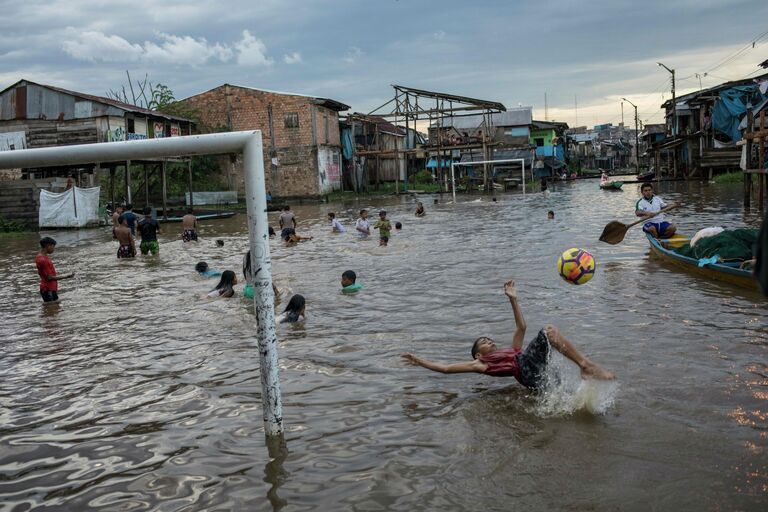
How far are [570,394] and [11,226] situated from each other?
27.2m

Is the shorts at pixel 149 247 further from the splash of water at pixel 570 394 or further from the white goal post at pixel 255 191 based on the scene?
the splash of water at pixel 570 394

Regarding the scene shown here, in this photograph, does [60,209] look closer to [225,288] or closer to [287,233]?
[287,233]

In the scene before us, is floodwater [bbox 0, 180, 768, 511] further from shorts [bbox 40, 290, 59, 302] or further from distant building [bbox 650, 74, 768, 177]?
distant building [bbox 650, 74, 768, 177]

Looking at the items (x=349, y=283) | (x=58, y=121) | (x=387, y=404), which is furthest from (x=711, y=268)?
(x=58, y=121)

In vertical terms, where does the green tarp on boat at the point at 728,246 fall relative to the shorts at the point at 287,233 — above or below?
below

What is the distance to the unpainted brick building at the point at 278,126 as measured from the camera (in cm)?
4262

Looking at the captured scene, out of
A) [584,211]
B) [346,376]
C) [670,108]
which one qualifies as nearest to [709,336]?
[346,376]

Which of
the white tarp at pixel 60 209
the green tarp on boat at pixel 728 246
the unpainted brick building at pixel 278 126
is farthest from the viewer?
the unpainted brick building at pixel 278 126

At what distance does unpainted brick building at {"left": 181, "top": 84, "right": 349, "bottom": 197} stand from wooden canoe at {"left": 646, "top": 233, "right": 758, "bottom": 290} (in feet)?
104

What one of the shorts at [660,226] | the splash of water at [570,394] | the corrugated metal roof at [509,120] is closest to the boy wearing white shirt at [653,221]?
the shorts at [660,226]

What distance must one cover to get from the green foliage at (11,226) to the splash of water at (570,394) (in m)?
26.6

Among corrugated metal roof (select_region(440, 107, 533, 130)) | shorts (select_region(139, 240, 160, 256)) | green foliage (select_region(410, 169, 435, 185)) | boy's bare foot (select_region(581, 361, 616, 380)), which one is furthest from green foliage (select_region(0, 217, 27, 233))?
corrugated metal roof (select_region(440, 107, 533, 130))

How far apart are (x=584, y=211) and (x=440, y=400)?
2291cm

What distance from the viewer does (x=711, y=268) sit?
11.1 meters
